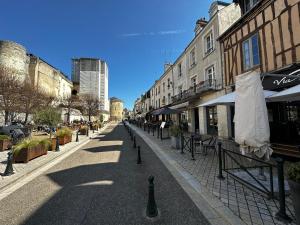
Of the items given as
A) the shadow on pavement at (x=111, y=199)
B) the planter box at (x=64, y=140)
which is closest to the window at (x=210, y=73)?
the shadow on pavement at (x=111, y=199)

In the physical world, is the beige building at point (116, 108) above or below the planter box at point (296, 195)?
above

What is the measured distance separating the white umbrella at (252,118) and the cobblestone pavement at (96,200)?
5.18 feet

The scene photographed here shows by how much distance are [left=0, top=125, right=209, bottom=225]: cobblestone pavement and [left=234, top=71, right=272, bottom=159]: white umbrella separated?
1.58 m

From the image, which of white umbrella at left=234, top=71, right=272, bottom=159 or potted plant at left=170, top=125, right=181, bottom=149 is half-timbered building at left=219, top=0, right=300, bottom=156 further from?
potted plant at left=170, top=125, right=181, bottom=149

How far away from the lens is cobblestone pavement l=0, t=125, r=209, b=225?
10.1 ft

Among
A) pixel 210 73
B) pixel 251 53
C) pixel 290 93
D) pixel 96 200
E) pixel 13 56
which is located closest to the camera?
pixel 96 200

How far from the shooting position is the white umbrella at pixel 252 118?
331cm

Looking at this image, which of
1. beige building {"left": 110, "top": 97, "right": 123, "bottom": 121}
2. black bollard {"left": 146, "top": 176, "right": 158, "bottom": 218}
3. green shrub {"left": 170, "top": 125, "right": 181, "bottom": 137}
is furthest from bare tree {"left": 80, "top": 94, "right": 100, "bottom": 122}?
beige building {"left": 110, "top": 97, "right": 123, "bottom": 121}

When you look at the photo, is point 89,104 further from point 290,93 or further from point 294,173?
point 294,173

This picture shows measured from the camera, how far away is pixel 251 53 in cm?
1035

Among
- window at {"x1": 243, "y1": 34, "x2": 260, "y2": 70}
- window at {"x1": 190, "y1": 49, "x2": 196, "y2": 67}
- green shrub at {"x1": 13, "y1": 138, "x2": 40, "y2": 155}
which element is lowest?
green shrub at {"x1": 13, "y1": 138, "x2": 40, "y2": 155}

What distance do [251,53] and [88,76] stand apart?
63.1 metres

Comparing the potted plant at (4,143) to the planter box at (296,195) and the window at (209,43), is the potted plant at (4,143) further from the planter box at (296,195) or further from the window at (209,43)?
the window at (209,43)

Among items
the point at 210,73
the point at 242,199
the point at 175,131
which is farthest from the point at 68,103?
the point at 242,199
